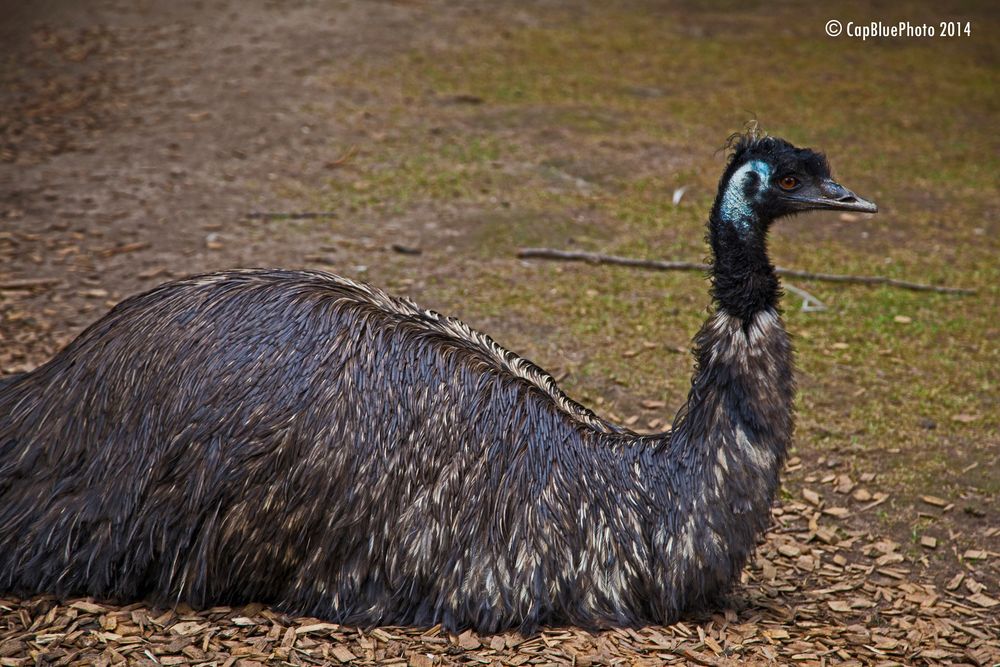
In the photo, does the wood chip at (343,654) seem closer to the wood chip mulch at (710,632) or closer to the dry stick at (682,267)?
the wood chip mulch at (710,632)

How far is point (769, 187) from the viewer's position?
15.4 ft

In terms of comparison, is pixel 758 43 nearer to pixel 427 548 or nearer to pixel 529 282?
pixel 529 282

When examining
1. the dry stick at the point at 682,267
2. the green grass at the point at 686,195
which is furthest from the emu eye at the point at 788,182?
the dry stick at the point at 682,267

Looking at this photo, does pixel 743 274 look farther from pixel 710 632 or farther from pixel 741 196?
pixel 710 632

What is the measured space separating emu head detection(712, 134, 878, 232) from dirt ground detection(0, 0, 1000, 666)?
5.66 feet

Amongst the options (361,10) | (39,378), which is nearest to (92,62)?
(361,10)

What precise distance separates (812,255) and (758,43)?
329 inches

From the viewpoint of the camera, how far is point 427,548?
4.45m

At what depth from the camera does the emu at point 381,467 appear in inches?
175

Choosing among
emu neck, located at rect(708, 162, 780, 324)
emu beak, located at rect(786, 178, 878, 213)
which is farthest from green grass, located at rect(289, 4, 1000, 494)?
emu neck, located at rect(708, 162, 780, 324)

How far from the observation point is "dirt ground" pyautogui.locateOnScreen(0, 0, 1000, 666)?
4828 mm

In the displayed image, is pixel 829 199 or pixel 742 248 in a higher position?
pixel 829 199

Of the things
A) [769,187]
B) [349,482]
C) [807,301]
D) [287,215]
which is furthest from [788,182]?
[287,215]

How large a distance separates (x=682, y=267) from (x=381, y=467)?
504 cm
